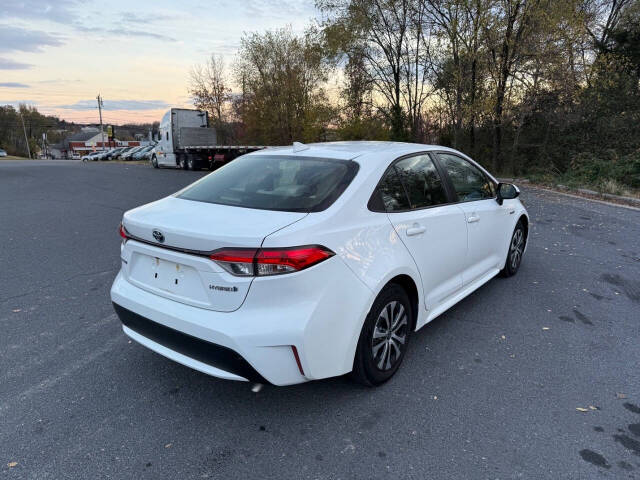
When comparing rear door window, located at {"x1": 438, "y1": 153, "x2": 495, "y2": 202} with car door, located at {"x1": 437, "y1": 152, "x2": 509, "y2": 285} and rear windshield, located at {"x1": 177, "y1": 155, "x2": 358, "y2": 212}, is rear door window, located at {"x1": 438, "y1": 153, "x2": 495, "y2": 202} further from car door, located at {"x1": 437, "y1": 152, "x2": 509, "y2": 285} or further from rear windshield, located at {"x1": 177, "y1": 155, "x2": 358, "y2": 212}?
rear windshield, located at {"x1": 177, "y1": 155, "x2": 358, "y2": 212}

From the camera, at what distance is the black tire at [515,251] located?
493cm

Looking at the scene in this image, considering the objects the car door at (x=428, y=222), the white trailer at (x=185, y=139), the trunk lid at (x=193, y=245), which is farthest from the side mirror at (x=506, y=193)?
the white trailer at (x=185, y=139)

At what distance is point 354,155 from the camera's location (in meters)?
3.15

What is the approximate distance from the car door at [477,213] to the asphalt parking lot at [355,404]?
443mm

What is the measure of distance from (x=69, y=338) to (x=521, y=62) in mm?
17262

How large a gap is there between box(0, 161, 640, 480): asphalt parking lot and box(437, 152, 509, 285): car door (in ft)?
1.45

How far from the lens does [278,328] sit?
228cm

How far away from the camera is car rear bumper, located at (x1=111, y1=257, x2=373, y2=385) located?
2283 mm

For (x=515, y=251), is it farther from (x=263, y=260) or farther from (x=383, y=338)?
(x=263, y=260)

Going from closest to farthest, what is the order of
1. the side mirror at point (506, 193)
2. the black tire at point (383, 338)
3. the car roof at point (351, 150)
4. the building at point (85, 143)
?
the black tire at point (383, 338), the car roof at point (351, 150), the side mirror at point (506, 193), the building at point (85, 143)

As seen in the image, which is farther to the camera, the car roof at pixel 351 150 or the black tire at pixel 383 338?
the car roof at pixel 351 150

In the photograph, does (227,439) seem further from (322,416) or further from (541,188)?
(541,188)

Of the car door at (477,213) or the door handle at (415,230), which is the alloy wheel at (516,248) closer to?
the car door at (477,213)

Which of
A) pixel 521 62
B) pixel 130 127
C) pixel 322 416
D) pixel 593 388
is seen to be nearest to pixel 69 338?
pixel 322 416
